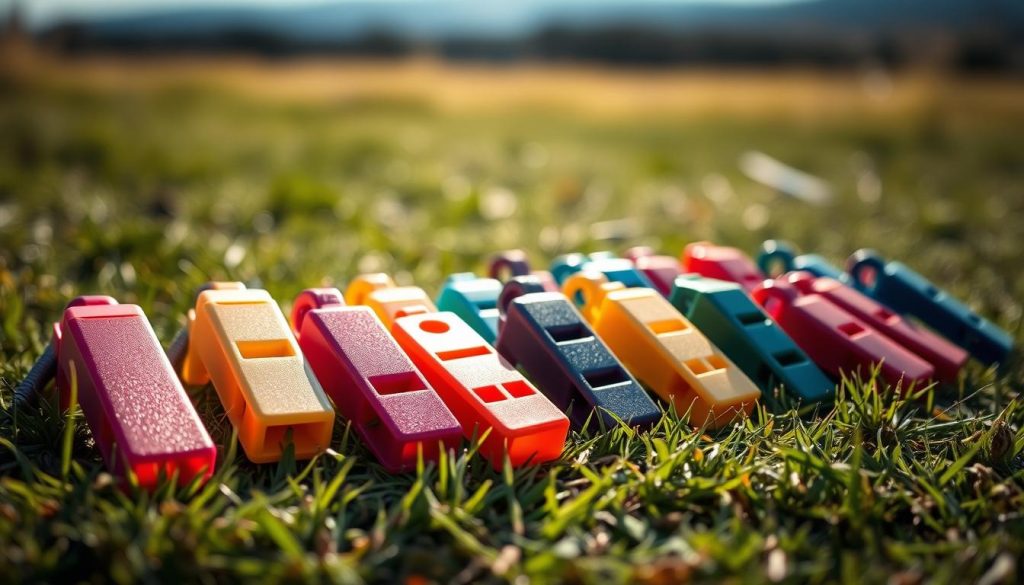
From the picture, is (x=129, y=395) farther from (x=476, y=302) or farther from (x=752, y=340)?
(x=752, y=340)

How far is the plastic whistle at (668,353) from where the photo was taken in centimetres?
219

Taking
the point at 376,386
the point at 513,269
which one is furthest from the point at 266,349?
the point at 513,269

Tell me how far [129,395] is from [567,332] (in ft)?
3.68

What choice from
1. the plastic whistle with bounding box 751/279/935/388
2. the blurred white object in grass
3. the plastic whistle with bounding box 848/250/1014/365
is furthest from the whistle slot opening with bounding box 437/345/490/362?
the blurred white object in grass

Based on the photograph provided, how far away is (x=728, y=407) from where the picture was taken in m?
2.18

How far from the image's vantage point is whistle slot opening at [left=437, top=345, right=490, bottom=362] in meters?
2.12

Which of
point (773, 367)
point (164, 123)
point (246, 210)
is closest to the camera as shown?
point (773, 367)

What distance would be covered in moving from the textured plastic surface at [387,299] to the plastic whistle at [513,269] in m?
0.43

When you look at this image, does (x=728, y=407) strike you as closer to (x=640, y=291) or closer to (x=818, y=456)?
(x=818, y=456)

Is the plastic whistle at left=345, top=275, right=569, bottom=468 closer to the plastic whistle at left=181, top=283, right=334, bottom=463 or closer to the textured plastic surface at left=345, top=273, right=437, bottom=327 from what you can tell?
the textured plastic surface at left=345, top=273, right=437, bottom=327

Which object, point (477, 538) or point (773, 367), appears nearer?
point (477, 538)

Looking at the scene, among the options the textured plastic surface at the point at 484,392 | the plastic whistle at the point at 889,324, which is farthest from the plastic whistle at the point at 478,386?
the plastic whistle at the point at 889,324

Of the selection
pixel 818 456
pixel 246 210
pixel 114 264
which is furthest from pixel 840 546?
pixel 246 210

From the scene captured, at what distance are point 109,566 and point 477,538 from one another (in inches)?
26.9
